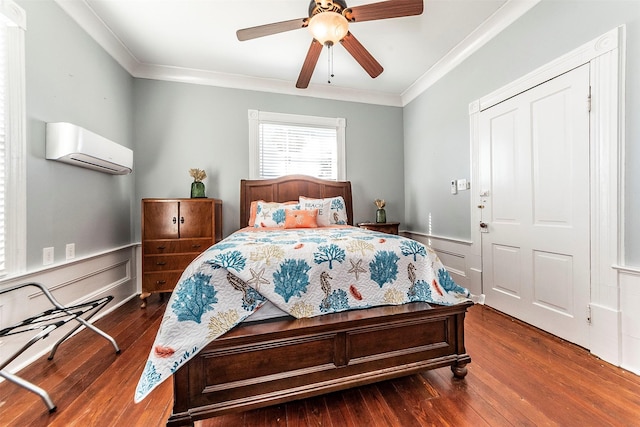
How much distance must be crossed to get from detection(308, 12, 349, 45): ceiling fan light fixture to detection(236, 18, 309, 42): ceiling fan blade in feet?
0.36

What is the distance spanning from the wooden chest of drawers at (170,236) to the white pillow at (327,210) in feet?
3.58

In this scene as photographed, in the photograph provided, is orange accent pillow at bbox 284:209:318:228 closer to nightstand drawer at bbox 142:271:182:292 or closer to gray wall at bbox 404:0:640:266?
nightstand drawer at bbox 142:271:182:292

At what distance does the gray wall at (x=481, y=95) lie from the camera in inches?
62.7

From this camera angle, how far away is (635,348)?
1567 mm

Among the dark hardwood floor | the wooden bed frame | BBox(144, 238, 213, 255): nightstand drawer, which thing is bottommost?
the dark hardwood floor

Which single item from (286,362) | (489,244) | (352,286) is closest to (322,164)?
(489,244)

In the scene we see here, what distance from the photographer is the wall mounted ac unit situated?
1.93 meters

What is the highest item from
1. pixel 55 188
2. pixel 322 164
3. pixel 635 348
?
pixel 322 164

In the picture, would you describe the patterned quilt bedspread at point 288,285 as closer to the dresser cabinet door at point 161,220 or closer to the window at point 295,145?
the dresser cabinet door at point 161,220

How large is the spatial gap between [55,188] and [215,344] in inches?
76.6

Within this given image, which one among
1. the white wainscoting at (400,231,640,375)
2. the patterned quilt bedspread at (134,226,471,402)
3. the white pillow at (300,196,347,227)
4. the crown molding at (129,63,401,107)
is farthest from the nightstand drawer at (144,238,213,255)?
the white wainscoting at (400,231,640,375)

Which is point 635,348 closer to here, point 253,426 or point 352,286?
point 352,286

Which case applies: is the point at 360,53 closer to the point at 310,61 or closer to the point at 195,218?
the point at 310,61

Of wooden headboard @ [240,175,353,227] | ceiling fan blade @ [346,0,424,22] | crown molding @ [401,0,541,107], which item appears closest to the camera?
ceiling fan blade @ [346,0,424,22]
